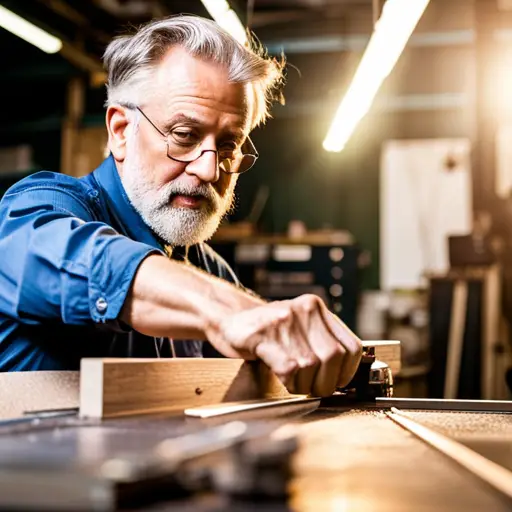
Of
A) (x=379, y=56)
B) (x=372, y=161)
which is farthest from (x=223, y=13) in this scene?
(x=372, y=161)

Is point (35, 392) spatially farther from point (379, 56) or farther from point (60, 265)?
point (379, 56)

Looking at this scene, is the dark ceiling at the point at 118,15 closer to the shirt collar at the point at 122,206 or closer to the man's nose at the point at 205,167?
the shirt collar at the point at 122,206

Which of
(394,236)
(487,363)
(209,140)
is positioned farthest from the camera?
(394,236)

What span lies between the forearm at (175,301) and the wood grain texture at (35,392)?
163mm

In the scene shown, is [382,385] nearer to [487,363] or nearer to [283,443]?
[283,443]

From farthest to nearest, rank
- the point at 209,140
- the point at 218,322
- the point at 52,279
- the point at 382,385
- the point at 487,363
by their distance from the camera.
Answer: the point at 487,363 → the point at 209,140 → the point at 382,385 → the point at 52,279 → the point at 218,322

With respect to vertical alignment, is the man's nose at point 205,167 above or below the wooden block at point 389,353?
above

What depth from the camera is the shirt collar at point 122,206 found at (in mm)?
1837

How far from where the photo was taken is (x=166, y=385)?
1155 mm

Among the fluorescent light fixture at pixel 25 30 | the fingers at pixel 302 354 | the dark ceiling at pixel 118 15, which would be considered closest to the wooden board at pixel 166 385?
the fingers at pixel 302 354

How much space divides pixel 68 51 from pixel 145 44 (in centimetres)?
568

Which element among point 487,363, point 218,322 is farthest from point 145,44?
point 487,363

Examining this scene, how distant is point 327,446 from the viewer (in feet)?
2.83

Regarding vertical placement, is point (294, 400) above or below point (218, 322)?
below
